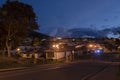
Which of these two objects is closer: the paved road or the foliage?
the paved road

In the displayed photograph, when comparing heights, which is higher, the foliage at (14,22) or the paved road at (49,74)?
the foliage at (14,22)

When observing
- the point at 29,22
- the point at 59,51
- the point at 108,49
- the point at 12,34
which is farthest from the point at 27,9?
the point at 108,49

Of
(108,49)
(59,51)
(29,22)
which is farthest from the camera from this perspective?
(108,49)

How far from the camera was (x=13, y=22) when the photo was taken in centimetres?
6462

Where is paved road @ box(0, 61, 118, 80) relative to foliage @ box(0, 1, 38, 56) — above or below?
below

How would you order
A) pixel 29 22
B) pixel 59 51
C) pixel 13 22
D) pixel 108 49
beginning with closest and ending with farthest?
1. pixel 13 22
2. pixel 29 22
3. pixel 59 51
4. pixel 108 49

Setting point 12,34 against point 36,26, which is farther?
point 36,26

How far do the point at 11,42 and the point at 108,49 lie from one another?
119 metres

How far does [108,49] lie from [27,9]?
380 feet

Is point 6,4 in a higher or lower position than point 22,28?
higher

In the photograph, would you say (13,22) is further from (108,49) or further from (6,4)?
(108,49)

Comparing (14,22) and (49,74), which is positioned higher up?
(14,22)

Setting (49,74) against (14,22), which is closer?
(49,74)

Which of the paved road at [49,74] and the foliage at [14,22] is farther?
the foliage at [14,22]
